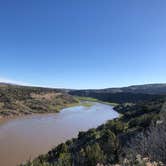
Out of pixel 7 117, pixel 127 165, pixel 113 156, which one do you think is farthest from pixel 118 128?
pixel 7 117

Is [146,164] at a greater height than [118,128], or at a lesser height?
greater

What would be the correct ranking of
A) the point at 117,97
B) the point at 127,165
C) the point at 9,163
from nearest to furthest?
1. the point at 127,165
2. the point at 9,163
3. the point at 117,97

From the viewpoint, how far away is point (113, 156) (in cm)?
979

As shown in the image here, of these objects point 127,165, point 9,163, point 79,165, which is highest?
point 127,165

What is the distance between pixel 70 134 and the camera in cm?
2497

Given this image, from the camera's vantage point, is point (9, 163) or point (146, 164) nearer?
point (146, 164)

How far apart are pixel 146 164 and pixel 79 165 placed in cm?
528

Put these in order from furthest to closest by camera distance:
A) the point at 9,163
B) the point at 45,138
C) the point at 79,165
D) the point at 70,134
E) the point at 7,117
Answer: the point at 7,117 → the point at 70,134 → the point at 45,138 → the point at 9,163 → the point at 79,165

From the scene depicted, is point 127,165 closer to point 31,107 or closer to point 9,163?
point 9,163

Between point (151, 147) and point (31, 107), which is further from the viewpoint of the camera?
point (31, 107)

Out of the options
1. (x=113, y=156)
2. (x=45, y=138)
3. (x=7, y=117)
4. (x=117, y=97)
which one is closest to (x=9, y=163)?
(x=45, y=138)

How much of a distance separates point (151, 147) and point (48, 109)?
4170 cm

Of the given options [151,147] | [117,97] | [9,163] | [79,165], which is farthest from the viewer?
[117,97]

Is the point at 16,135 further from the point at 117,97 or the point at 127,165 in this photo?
the point at 117,97
